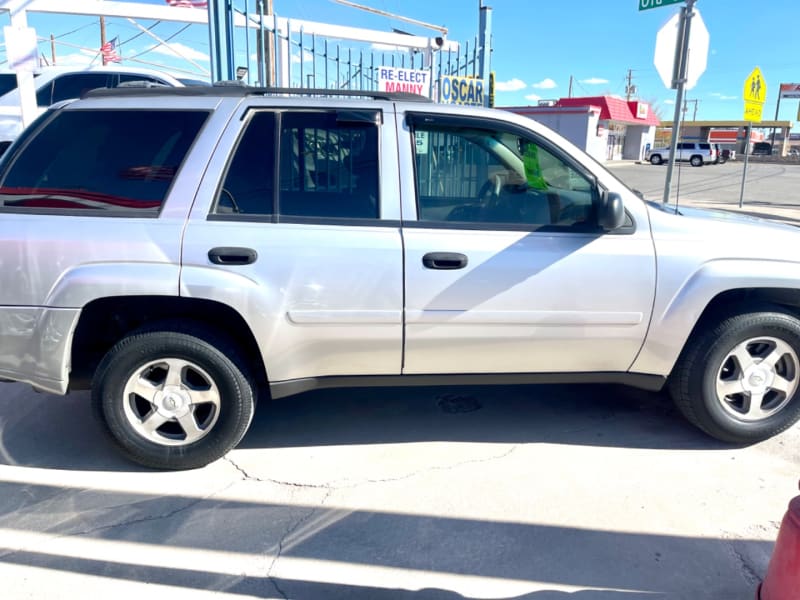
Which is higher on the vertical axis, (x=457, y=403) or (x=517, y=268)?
(x=517, y=268)

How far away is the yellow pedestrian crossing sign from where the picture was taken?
43.7 ft

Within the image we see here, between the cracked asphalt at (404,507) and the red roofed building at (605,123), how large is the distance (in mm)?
23396

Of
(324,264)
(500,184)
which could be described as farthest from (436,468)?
(500,184)

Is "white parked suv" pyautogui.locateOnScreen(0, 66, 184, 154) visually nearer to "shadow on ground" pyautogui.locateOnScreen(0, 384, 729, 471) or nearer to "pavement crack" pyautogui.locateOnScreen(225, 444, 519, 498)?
"shadow on ground" pyautogui.locateOnScreen(0, 384, 729, 471)

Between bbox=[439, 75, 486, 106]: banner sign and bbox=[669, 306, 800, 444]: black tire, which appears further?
bbox=[439, 75, 486, 106]: banner sign

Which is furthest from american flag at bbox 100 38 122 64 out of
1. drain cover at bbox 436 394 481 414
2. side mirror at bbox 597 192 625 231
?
side mirror at bbox 597 192 625 231

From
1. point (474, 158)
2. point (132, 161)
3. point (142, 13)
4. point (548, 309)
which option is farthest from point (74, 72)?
point (548, 309)

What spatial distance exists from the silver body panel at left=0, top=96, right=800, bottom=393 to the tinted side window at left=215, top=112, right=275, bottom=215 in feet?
0.20

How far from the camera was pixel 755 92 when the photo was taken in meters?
13.4

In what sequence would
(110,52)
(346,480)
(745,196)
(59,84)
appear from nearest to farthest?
(346,480), (59,84), (110,52), (745,196)

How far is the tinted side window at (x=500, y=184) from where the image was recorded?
3312 mm

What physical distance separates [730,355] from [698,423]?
43cm

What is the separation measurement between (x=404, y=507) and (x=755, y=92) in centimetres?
1391

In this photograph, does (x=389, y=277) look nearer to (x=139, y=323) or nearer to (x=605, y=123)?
(x=139, y=323)
